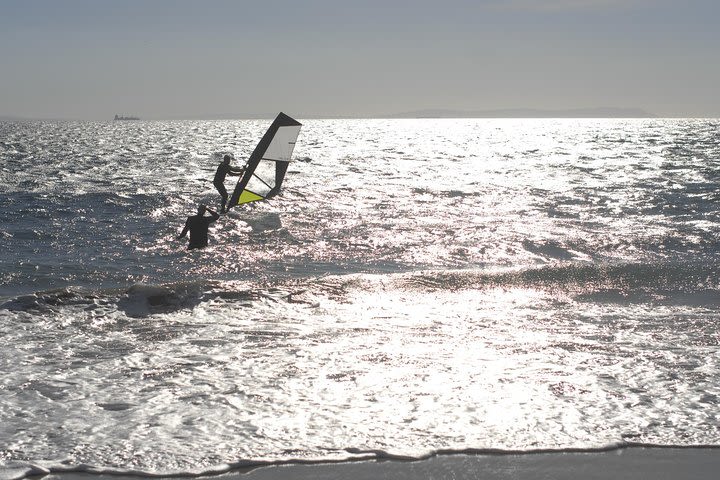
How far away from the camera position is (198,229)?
15664 mm

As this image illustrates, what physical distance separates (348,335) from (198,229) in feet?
23.7

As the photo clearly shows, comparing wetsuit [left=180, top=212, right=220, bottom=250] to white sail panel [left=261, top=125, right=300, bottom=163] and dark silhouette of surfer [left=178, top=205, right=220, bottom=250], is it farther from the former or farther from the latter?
white sail panel [left=261, top=125, right=300, bottom=163]

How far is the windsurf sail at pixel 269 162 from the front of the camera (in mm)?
14604

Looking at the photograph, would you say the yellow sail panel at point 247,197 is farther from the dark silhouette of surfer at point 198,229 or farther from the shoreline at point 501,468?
the shoreline at point 501,468

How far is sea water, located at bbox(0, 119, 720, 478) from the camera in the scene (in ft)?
19.8

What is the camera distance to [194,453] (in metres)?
5.66

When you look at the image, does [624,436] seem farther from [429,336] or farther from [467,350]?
[429,336]

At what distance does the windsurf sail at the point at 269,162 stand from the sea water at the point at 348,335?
1.50 m

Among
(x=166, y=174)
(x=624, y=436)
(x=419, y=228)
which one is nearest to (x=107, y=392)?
(x=624, y=436)

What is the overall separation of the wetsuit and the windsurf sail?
2.25 ft

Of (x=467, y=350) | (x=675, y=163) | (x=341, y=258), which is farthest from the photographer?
(x=675, y=163)

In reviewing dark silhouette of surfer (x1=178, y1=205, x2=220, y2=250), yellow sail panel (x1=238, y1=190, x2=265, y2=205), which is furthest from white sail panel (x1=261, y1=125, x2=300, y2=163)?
dark silhouette of surfer (x1=178, y1=205, x2=220, y2=250)

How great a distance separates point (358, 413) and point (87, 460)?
2.15m

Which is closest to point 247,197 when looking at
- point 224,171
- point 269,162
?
point 269,162
